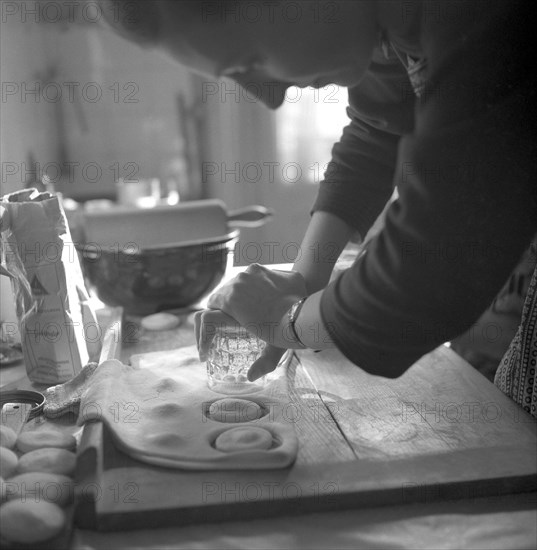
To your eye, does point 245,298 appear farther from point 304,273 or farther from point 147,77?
point 147,77

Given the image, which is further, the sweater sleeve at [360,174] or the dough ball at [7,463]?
the sweater sleeve at [360,174]

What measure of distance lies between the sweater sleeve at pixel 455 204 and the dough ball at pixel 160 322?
550mm

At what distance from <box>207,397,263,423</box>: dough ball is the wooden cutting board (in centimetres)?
4

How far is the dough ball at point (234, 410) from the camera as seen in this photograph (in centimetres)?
75

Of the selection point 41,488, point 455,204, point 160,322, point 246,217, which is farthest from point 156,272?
point 455,204

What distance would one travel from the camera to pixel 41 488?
2.11 ft

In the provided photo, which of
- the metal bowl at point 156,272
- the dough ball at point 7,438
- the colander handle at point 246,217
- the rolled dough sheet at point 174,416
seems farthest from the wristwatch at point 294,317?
the colander handle at point 246,217

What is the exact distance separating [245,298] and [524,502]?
1.16 feet

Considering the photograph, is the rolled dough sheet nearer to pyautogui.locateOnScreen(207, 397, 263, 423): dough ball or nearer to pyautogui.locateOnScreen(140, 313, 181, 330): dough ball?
pyautogui.locateOnScreen(207, 397, 263, 423): dough ball

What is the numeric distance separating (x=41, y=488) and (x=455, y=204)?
17.6 inches

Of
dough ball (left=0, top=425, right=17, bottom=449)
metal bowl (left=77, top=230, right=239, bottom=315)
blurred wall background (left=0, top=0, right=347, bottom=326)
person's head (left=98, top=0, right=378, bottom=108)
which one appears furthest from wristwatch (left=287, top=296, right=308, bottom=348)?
blurred wall background (left=0, top=0, right=347, bottom=326)

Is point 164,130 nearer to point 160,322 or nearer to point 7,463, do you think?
point 160,322

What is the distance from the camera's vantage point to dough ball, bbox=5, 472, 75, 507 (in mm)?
636

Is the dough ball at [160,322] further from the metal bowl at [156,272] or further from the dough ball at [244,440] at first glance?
the dough ball at [244,440]
